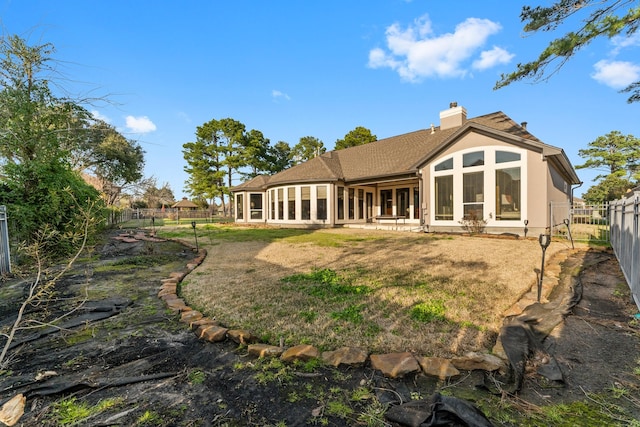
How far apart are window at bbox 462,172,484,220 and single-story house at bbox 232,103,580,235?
4 cm

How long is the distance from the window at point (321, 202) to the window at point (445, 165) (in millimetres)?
6527

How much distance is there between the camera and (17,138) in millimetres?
6223

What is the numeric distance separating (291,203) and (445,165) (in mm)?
9416

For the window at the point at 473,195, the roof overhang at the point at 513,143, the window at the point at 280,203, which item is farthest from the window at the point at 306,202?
the window at the point at 473,195

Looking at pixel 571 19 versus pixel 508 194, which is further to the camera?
pixel 508 194

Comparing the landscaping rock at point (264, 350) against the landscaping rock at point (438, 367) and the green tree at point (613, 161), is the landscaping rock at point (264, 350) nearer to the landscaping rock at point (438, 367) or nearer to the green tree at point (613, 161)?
the landscaping rock at point (438, 367)

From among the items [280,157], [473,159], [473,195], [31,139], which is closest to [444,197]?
[473,195]

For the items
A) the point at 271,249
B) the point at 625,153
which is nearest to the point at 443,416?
the point at 271,249

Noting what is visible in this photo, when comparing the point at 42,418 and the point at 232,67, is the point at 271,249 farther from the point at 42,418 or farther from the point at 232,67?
the point at 232,67

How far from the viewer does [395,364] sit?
2.23 m

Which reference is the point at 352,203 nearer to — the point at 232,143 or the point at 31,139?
the point at 31,139

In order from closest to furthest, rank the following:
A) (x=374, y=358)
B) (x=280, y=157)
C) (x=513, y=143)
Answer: (x=374, y=358) < (x=513, y=143) < (x=280, y=157)

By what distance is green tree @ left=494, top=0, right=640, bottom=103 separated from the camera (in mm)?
6555

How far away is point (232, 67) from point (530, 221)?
16.2m
